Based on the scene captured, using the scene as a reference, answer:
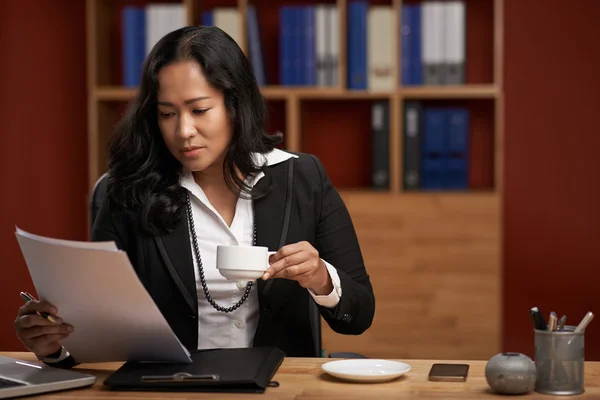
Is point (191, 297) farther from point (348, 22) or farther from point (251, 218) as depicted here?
point (348, 22)

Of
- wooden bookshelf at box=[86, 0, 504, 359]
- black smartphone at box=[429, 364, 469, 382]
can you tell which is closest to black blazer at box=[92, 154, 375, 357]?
black smartphone at box=[429, 364, 469, 382]

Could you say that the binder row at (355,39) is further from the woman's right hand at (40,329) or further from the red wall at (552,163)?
the woman's right hand at (40,329)

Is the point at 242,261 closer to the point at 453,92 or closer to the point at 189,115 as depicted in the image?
the point at 189,115

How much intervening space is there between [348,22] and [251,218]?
65.5 inches

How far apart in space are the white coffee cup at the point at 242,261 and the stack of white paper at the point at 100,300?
0.48 ft

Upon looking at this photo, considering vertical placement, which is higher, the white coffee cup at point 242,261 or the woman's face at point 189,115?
the woman's face at point 189,115

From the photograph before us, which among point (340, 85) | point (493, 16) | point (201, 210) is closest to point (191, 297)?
point (201, 210)

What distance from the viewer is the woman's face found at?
186 centimetres

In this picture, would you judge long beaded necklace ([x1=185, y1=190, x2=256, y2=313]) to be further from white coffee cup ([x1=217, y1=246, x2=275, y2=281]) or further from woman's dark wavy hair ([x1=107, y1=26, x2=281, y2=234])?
white coffee cup ([x1=217, y1=246, x2=275, y2=281])

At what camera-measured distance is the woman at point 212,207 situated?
6.20 feet

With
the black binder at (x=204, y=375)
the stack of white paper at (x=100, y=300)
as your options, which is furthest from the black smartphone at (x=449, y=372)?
the stack of white paper at (x=100, y=300)

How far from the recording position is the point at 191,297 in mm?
1891

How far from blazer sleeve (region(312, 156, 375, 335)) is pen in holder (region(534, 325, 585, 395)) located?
1.71ft

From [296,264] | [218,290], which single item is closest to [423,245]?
[218,290]
